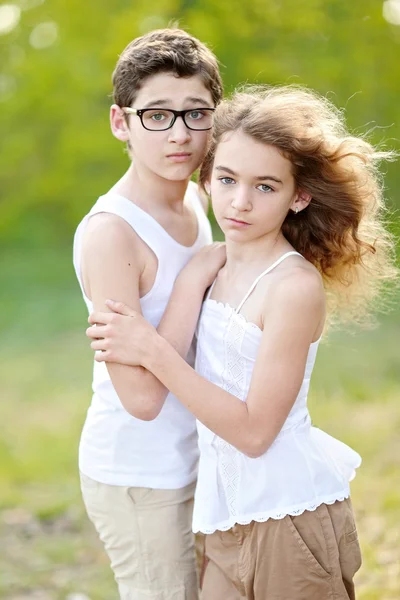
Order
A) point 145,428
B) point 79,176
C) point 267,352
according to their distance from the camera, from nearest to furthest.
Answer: point 267,352
point 145,428
point 79,176

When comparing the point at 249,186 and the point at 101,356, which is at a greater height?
the point at 249,186

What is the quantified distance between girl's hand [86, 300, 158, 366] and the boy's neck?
341 mm

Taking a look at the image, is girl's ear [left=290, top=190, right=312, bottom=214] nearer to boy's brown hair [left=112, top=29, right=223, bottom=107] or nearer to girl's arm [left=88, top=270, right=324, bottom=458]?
girl's arm [left=88, top=270, right=324, bottom=458]

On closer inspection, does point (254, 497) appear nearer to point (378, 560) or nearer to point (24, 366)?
point (378, 560)

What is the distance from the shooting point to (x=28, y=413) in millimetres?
6445

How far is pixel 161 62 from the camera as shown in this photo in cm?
220

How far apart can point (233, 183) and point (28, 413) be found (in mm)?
4716

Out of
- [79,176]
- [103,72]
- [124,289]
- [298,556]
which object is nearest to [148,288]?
[124,289]

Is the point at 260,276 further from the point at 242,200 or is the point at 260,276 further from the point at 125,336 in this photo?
the point at 125,336

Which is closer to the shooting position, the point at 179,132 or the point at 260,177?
the point at 260,177

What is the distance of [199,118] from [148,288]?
47cm

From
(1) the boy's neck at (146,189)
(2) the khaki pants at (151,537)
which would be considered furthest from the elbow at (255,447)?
(1) the boy's neck at (146,189)

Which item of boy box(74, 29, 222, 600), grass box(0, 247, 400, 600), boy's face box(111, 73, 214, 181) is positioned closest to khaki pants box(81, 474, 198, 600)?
boy box(74, 29, 222, 600)

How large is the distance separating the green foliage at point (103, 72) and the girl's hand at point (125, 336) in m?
5.28
